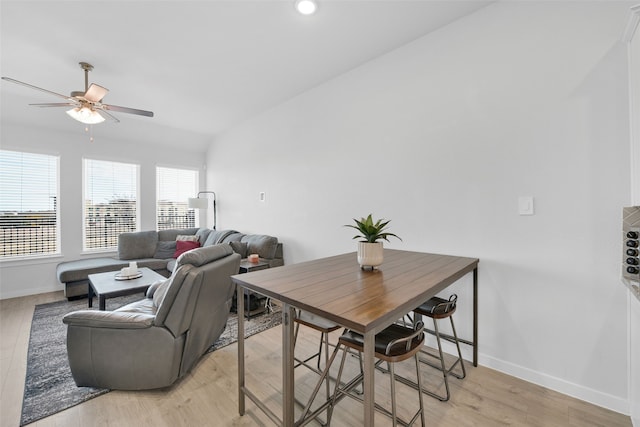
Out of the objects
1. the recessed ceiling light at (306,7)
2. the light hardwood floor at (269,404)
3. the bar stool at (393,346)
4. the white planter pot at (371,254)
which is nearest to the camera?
the bar stool at (393,346)

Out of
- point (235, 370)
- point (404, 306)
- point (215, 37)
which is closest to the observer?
point (404, 306)

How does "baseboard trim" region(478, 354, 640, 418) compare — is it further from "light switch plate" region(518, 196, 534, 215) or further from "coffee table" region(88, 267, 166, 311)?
"coffee table" region(88, 267, 166, 311)

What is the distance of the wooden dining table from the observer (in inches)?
40.4

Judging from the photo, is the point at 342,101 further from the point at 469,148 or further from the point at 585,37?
the point at 585,37

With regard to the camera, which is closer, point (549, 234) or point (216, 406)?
point (216, 406)

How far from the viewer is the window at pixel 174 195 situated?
5.60 meters

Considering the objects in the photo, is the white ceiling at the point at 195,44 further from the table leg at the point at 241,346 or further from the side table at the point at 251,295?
the side table at the point at 251,295

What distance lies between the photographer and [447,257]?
87.0 inches

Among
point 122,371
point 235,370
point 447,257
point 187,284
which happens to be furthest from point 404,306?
point 122,371

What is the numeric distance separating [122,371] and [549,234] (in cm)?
314

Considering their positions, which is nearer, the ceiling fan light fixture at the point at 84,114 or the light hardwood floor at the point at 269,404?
the light hardwood floor at the point at 269,404

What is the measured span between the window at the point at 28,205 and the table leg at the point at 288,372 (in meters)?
5.16

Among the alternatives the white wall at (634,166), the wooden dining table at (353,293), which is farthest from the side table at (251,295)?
the white wall at (634,166)

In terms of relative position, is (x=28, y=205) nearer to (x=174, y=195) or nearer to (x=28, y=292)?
(x=28, y=292)
